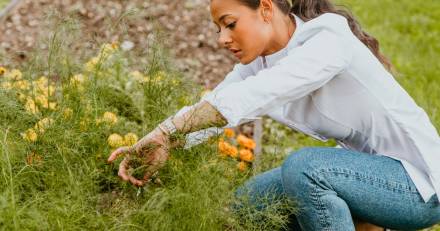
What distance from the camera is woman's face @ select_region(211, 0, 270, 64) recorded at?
8.49 feet

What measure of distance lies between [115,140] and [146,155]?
0.34 metres

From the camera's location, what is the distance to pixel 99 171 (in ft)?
8.64

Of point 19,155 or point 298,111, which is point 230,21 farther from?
point 19,155

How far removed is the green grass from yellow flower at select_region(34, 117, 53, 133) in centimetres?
3

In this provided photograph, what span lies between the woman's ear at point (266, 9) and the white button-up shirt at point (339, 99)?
11 cm

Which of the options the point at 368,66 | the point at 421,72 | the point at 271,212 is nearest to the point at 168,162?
the point at 271,212

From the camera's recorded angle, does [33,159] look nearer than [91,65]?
Yes

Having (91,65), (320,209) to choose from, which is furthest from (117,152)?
(91,65)

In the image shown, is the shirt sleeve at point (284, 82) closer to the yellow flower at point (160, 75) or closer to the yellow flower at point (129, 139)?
the yellow flower at point (129, 139)

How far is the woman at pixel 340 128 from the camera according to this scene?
2420 millimetres

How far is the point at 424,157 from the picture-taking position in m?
2.55

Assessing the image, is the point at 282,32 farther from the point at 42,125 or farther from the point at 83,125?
the point at 42,125

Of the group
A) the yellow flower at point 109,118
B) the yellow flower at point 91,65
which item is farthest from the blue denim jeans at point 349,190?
the yellow flower at point 91,65

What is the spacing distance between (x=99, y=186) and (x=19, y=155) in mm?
296
